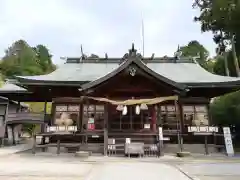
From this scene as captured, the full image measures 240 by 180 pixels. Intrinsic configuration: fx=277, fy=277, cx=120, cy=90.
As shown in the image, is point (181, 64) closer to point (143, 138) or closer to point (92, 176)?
point (143, 138)

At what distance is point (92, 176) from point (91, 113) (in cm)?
910

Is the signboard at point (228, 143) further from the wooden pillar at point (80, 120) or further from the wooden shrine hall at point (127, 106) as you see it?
the wooden pillar at point (80, 120)

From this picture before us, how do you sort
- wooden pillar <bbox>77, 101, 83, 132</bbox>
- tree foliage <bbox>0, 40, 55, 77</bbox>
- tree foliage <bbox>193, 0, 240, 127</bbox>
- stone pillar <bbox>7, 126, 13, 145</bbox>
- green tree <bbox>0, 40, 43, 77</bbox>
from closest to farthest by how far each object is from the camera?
wooden pillar <bbox>77, 101, 83, 132</bbox> → tree foliage <bbox>193, 0, 240, 127</bbox> → stone pillar <bbox>7, 126, 13, 145</bbox> → green tree <bbox>0, 40, 43, 77</bbox> → tree foliage <bbox>0, 40, 55, 77</bbox>

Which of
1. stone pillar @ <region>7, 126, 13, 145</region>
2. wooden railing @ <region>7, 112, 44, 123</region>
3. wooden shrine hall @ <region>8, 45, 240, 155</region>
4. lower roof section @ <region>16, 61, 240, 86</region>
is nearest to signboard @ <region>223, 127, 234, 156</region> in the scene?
wooden shrine hall @ <region>8, 45, 240, 155</region>

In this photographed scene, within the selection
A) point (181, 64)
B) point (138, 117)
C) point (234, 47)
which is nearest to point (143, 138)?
point (138, 117)

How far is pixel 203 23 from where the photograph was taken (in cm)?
2606

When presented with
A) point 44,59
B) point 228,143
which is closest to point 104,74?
point 228,143

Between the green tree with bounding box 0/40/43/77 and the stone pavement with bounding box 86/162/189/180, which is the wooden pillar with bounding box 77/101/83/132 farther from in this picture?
the green tree with bounding box 0/40/43/77

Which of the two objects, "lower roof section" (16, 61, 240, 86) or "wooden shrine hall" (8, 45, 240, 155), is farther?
"lower roof section" (16, 61, 240, 86)

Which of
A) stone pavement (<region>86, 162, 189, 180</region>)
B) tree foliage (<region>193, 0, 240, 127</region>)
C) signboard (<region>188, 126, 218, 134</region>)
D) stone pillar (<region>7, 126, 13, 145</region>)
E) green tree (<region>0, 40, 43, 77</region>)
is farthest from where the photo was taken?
green tree (<region>0, 40, 43, 77</region>)

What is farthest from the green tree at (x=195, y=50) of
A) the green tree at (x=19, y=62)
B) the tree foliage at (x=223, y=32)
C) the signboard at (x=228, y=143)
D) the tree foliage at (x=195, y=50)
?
the signboard at (x=228, y=143)

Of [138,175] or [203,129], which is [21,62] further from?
[138,175]

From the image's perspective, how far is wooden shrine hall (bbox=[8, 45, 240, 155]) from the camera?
14625mm

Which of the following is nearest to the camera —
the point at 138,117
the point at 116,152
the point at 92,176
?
the point at 92,176
